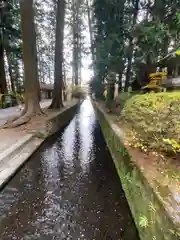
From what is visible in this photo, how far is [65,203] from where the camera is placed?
379 cm

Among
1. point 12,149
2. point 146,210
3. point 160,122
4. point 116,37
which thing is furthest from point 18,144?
point 116,37

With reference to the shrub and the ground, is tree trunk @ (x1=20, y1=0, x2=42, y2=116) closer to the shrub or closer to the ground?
the ground

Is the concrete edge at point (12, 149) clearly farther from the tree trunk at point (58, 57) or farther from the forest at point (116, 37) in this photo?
the tree trunk at point (58, 57)

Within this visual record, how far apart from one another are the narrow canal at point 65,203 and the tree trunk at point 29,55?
451 cm

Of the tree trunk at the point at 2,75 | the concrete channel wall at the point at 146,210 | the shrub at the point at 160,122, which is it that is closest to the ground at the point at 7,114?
the tree trunk at the point at 2,75

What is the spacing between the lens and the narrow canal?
9.89 ft

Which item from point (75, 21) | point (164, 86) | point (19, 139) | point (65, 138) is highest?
point (75, 21)

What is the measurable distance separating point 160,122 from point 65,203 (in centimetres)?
233

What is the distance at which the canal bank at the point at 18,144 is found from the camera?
16.1ft

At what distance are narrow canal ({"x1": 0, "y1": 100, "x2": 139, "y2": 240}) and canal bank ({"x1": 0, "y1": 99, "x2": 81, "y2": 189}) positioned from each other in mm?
218

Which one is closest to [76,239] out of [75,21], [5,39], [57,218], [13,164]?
[57,218]

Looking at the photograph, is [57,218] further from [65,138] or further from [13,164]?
[65,138]

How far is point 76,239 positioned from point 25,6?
10.0 meters

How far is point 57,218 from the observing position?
332 cm
